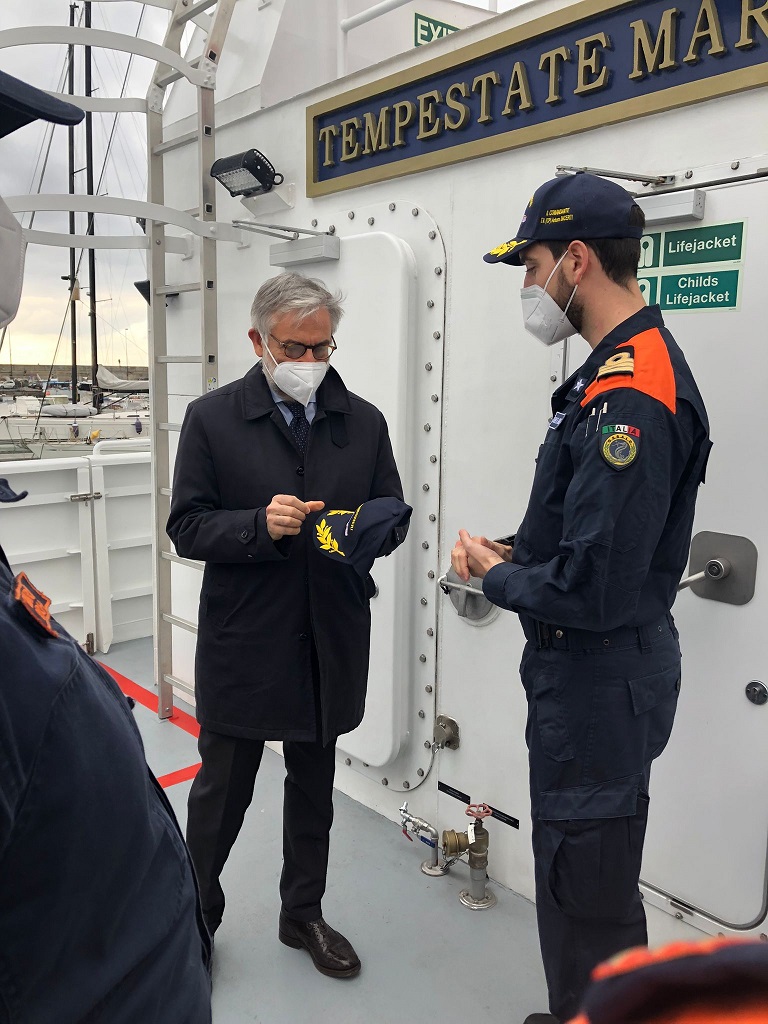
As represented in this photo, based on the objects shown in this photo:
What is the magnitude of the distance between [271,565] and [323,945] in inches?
43.9

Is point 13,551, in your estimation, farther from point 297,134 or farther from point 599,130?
point 599,130

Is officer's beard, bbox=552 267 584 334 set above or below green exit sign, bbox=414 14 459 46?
below

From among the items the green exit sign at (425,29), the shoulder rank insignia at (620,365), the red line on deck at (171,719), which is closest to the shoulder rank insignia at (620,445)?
the shoulder rank insignia at (620,365)

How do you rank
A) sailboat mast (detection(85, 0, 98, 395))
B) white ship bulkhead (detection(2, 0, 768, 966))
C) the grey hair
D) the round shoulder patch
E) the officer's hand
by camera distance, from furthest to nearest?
sailboat mast (detection(85, 0, 98, 395)) < the grey hair < white ship bulkhead (detection(2, 0, 768, 966)) < the officer's hand < the round shoulder patch

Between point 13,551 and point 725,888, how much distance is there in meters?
3.90

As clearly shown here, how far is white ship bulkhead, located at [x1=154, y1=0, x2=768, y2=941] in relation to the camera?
190cm

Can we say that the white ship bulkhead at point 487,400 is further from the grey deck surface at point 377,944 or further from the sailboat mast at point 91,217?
the sailboat mast at point 91,217

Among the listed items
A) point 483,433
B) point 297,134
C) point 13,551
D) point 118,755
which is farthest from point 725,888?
point 13,551

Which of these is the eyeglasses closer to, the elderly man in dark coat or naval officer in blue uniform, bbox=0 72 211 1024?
the elderly man in dark coat

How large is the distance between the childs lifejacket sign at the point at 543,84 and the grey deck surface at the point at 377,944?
2.32 m

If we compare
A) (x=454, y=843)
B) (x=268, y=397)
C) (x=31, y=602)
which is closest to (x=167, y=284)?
(x=268, y=397)

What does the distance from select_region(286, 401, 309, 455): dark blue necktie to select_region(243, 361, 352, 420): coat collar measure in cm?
7

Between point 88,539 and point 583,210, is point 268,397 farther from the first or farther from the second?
point 88,539

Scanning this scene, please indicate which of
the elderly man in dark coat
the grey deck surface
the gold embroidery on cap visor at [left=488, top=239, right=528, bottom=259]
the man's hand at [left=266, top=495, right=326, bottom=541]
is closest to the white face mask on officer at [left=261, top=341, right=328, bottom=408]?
the elderly man in dark coat
